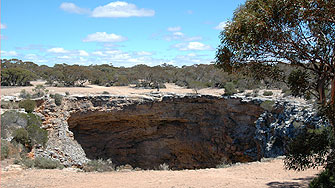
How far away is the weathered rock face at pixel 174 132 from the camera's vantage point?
18.8m

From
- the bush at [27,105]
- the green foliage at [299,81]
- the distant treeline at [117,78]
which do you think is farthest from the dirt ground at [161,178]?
the distant treeline at [117,78]

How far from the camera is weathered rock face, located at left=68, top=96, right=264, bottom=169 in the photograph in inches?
740

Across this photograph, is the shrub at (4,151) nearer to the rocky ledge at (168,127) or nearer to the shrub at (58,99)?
the rocky ledge at (168,127)

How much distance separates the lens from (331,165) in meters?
4.92

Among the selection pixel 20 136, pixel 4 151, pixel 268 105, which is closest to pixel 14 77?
pixel 20 136

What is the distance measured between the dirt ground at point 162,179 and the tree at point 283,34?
9.87 ft

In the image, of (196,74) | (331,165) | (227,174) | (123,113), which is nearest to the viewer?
(331,165)

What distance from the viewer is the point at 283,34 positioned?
16.8 ft

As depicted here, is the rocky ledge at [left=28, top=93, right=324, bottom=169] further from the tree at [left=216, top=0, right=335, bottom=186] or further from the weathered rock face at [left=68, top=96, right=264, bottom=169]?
the tree at [left=216, top=0, right=335, bottom=186]

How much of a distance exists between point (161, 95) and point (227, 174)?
11234 millimetres

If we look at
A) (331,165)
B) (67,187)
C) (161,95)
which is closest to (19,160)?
(67,187)

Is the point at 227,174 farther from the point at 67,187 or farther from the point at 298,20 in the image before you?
the point at 298,20

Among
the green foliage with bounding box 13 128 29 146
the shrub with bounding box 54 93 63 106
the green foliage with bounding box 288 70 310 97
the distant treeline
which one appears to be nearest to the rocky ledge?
the shrub with bounding box 54 93 63 106

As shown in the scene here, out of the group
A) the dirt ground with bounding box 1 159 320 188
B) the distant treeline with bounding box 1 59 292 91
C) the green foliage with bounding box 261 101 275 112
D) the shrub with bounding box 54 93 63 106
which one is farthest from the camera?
the distant treeline with bounding box 1 59 292 91
